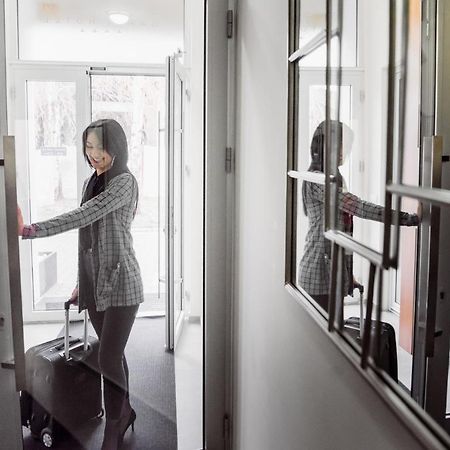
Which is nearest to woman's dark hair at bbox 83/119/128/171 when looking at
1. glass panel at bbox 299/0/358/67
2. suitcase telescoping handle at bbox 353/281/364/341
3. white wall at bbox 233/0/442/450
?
white wall at bbox 233/0/442/450

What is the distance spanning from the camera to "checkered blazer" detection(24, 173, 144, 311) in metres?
2.21

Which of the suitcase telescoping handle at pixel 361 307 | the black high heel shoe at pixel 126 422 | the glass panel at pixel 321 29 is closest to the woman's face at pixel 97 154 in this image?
the black high heel shoe at pixel 126 422

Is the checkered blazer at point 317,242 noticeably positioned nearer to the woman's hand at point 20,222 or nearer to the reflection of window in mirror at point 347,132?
the reflection of window in mirror at point 347,132

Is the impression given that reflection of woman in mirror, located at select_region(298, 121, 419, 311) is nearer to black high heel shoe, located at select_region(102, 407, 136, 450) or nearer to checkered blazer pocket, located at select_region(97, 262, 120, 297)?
checkered blazer pocket, located at select_region(97, 262, 120, 297)

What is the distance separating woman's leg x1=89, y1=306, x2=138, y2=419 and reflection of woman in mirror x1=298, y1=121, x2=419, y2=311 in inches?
47.7

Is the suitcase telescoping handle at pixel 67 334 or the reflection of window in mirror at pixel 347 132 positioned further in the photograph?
the suitcase telescoping handle at pixel 67 334

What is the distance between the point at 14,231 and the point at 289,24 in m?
1.15

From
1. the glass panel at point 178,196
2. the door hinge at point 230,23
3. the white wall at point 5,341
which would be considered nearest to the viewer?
the white wall at point 5,341

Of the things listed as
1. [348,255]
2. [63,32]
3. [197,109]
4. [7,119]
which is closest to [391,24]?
[348,255]

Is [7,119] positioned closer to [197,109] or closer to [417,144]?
[197,109]

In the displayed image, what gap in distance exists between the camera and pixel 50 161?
2219 mm

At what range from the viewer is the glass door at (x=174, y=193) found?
2.59 m

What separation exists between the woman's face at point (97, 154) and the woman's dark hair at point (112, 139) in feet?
0.04

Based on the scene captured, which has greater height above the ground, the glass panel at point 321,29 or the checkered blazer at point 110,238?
the glass panel at point 321,29
